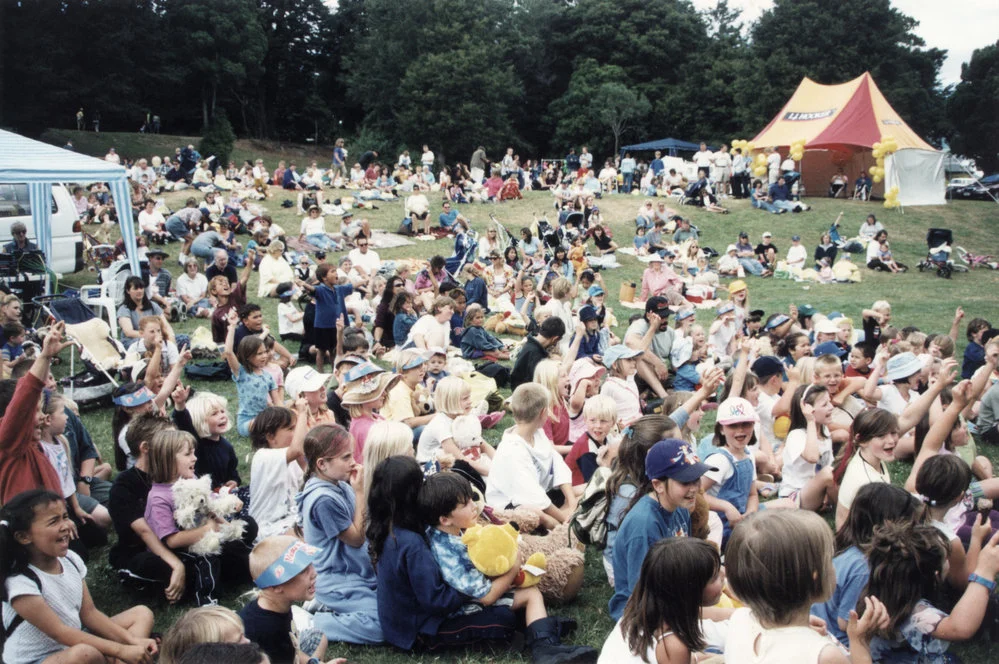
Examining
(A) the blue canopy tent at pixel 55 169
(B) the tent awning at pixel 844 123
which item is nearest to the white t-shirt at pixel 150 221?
(A) the blue canopy tent at pixel 55 169

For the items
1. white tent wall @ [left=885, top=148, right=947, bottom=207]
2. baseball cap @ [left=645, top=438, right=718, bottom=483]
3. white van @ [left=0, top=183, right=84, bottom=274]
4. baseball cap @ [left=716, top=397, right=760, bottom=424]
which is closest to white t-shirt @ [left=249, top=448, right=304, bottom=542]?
baseball cap @ [left=645, top=438, right=718, bottom=483]

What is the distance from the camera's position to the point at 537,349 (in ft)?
27.1

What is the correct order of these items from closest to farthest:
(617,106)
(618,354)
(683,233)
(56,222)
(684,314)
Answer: (618,354) → (684,314) → (56,222) → (683,233) → (617,106)

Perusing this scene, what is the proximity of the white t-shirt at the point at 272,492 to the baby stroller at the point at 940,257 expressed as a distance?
18.8 metres

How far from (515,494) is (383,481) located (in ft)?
5.23

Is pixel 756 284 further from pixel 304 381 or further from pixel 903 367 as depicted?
pixel 304 381

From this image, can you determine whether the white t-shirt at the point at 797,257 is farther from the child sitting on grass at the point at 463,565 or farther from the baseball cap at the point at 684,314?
the child sitting on grass at the point at 463,565

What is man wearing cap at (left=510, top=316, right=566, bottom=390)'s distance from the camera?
8188mm

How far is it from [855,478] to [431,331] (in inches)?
231

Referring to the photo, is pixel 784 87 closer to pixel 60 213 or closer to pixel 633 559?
pixel 60 213

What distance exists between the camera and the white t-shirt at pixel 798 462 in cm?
600

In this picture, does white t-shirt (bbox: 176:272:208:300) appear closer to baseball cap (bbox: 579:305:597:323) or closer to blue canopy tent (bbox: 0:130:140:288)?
blue canopy tent (bbox: 0:130:140:288)

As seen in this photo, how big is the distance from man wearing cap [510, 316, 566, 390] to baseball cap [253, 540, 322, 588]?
15.9 ft

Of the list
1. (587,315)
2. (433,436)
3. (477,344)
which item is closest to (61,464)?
(433,436)
